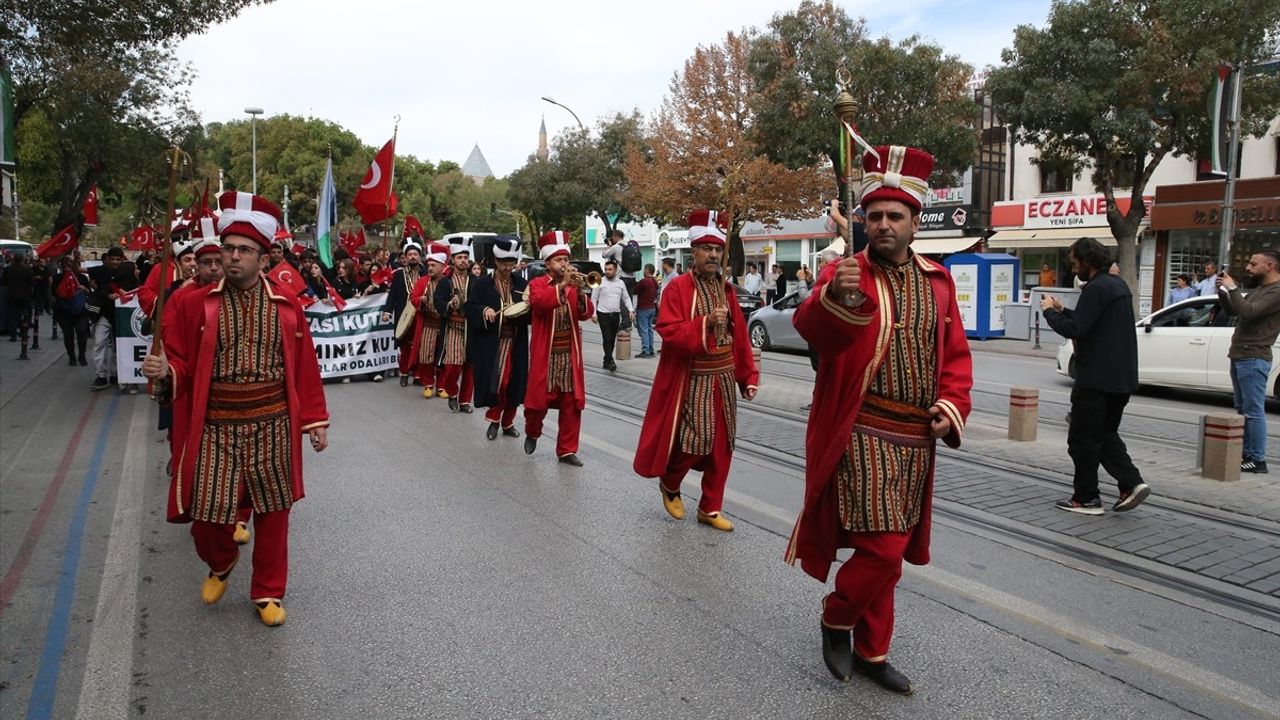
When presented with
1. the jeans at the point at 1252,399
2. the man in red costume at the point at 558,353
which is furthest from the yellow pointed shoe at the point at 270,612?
the jeans at the point at 1252,399

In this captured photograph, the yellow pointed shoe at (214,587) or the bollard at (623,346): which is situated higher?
the bollard at (623,346)

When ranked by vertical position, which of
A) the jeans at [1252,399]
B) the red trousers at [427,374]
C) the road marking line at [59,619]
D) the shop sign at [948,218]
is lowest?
the road marking line at [59,619]

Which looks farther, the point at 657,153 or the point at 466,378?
the point at 657,153

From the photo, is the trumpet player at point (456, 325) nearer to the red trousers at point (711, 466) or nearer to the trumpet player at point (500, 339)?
the trumpet player at point (500, 339)

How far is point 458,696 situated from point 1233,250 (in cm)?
Result: 2803

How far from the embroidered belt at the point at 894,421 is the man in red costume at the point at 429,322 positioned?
8.57 meters

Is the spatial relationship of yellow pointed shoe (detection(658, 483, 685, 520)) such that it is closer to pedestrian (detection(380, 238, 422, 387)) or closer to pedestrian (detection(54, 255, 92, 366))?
pedestrian (detection(380, 238, 422, 387))

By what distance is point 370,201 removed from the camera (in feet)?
53.4

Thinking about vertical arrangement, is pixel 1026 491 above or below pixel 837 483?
below

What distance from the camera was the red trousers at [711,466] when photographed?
5.82 m

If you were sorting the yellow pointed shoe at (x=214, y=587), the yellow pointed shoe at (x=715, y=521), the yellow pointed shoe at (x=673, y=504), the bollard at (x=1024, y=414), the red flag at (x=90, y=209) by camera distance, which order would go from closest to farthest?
the yellow pointed shoe at (x=214, y=587), the yellow pointed shoe at (x=715, y=521), the yellow pointed shoe at (x=673, y=504), the bollard at (x=1024, y=414), the red flag at (x=90, y=209)

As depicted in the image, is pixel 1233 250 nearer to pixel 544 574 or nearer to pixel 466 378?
pixel 466 378

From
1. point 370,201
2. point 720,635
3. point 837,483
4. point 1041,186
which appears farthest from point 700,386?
point 1041,186

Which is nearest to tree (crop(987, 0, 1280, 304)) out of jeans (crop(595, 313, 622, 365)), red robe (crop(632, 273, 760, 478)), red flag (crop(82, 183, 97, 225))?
jeans (crop(595, 313, 622, 365))
